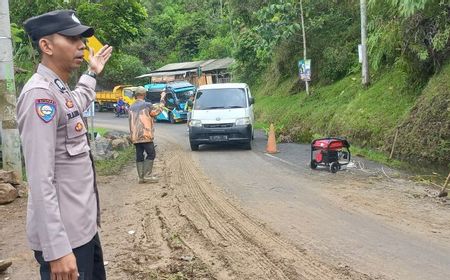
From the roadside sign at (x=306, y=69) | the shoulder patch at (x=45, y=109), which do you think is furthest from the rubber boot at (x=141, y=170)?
the roadside sign at (x=306, y=69)

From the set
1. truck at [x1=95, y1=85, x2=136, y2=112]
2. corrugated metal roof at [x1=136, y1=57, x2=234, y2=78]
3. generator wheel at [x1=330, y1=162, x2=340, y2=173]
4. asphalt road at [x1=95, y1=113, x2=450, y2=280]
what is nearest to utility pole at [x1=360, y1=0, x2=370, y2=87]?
asphalt road at [x1=95, y1=113, x2=450, y2=280]

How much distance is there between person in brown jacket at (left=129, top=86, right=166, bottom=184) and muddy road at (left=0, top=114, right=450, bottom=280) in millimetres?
480

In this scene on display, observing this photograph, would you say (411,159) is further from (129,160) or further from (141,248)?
(141,248)

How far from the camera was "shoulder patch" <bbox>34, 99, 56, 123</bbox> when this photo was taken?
91.2 inches

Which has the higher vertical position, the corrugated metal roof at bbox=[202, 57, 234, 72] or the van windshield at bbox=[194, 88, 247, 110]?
the corrugated metal roof at bbox=[202, 57, 234, 72]

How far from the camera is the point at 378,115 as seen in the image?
53.2 ft

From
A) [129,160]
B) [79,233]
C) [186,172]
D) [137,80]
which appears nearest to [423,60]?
[186,172]

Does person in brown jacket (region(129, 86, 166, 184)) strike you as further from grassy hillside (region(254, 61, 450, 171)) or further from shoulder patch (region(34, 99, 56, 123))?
shoulder patch (region(34, 99, 56, 123))

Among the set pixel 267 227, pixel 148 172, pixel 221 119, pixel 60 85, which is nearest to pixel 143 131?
pixel 148 172

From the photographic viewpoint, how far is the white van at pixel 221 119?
1570 cm

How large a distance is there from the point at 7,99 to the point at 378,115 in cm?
1145

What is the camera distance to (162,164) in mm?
13555

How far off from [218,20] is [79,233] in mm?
53683

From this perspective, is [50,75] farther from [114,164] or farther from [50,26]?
[114,164]
